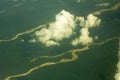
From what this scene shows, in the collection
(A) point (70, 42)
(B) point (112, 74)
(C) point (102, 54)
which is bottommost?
(B) point (112, 74)

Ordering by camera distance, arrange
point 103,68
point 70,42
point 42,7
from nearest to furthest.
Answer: point 103,68, point 70,42, point 42,7

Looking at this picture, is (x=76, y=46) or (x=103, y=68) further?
(x=76, y=46)

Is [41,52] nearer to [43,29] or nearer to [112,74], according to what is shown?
[43,29]

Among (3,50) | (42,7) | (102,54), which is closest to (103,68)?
(102,54)

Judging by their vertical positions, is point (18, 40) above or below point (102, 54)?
above

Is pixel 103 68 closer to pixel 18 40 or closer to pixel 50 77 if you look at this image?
pixel 50 77

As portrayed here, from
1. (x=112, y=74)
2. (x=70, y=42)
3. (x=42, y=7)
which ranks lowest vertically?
(x=112, y=74)

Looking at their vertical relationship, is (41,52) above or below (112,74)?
above

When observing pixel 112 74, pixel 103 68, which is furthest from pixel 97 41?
pixel 112 74

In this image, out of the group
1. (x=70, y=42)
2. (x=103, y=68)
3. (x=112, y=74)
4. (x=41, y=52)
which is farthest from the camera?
(x=70, y=42)
